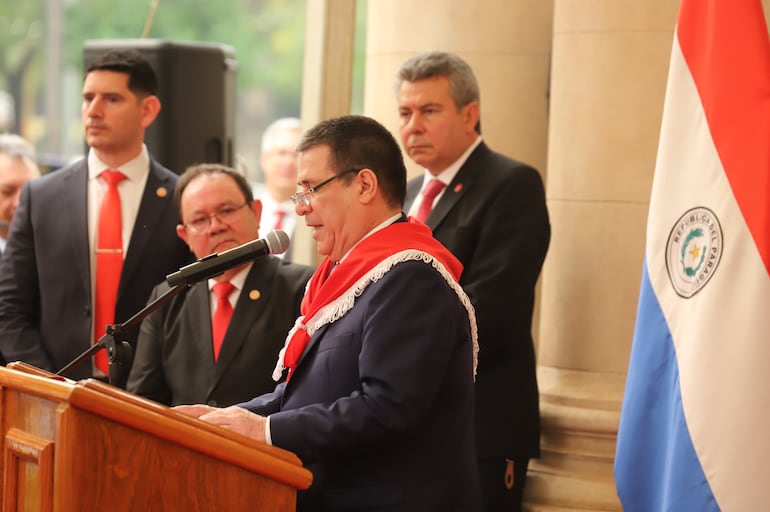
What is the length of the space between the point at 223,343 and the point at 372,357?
3.79 feet

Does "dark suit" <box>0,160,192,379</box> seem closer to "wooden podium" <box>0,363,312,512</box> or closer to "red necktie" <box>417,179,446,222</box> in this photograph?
"red necktie" <box>417,179,446,222</box>

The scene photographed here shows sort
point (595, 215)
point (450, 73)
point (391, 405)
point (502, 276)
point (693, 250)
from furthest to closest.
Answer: point (595, 215)
point (450, 73)
point (502, 276)
point (693, 250)
point (391, 405)

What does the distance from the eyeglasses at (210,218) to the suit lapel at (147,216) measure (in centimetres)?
48

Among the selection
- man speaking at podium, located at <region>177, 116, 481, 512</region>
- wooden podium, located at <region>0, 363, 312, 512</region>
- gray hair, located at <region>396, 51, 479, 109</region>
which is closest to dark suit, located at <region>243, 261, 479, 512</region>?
man speaking at podium, located at <region>177, 116, 481, 512</region>

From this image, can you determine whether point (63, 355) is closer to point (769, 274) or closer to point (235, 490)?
point (235, 490)

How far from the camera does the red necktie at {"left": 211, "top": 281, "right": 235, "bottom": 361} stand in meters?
3.61

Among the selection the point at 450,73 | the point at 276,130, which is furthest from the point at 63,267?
the point at 276,130

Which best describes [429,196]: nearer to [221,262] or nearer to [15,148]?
[221,262]

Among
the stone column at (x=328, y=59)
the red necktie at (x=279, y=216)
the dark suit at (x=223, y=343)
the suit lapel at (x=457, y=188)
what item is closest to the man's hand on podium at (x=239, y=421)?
the dark suit at (x=223, y=343)

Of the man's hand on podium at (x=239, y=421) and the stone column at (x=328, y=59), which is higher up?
the stone column at (x=328, y=59)

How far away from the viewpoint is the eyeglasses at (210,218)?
3.68 m

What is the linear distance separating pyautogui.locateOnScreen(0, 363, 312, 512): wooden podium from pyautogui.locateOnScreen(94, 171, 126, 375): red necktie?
1719mm

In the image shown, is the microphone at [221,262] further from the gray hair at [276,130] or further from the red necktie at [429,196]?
the gray hair at [276,130]

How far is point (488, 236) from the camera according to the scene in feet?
12.3
